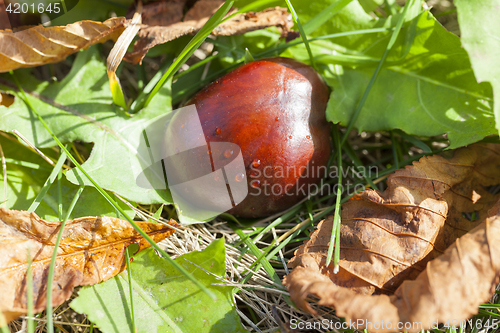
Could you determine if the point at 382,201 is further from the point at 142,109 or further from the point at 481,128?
the point at 142,109

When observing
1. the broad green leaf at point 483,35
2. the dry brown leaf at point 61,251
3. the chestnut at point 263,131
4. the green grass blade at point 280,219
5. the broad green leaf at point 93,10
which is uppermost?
the broad green leaf at point 93,10

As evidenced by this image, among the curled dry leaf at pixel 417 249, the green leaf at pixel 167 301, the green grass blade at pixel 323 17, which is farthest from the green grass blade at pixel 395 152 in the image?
the green leaf at pixel 167 301

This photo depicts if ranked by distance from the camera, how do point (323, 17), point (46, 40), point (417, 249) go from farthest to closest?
1. point (323, 17)
2. point (46, 40)
3. point (417, 249)

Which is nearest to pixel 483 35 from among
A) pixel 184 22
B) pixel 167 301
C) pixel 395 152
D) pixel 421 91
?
pixel 421 91

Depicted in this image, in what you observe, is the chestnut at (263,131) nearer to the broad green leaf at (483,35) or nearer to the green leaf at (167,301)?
the green leaf at (167,301)

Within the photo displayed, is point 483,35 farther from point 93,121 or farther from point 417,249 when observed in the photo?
point 93,121

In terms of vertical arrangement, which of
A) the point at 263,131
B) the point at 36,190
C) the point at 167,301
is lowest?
the point at 167,301

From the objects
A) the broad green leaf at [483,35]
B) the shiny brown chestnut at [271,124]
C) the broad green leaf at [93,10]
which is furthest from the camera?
the broad green leaf at [93,10]

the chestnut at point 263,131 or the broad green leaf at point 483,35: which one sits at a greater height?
the broad green leaf at point 483,35
